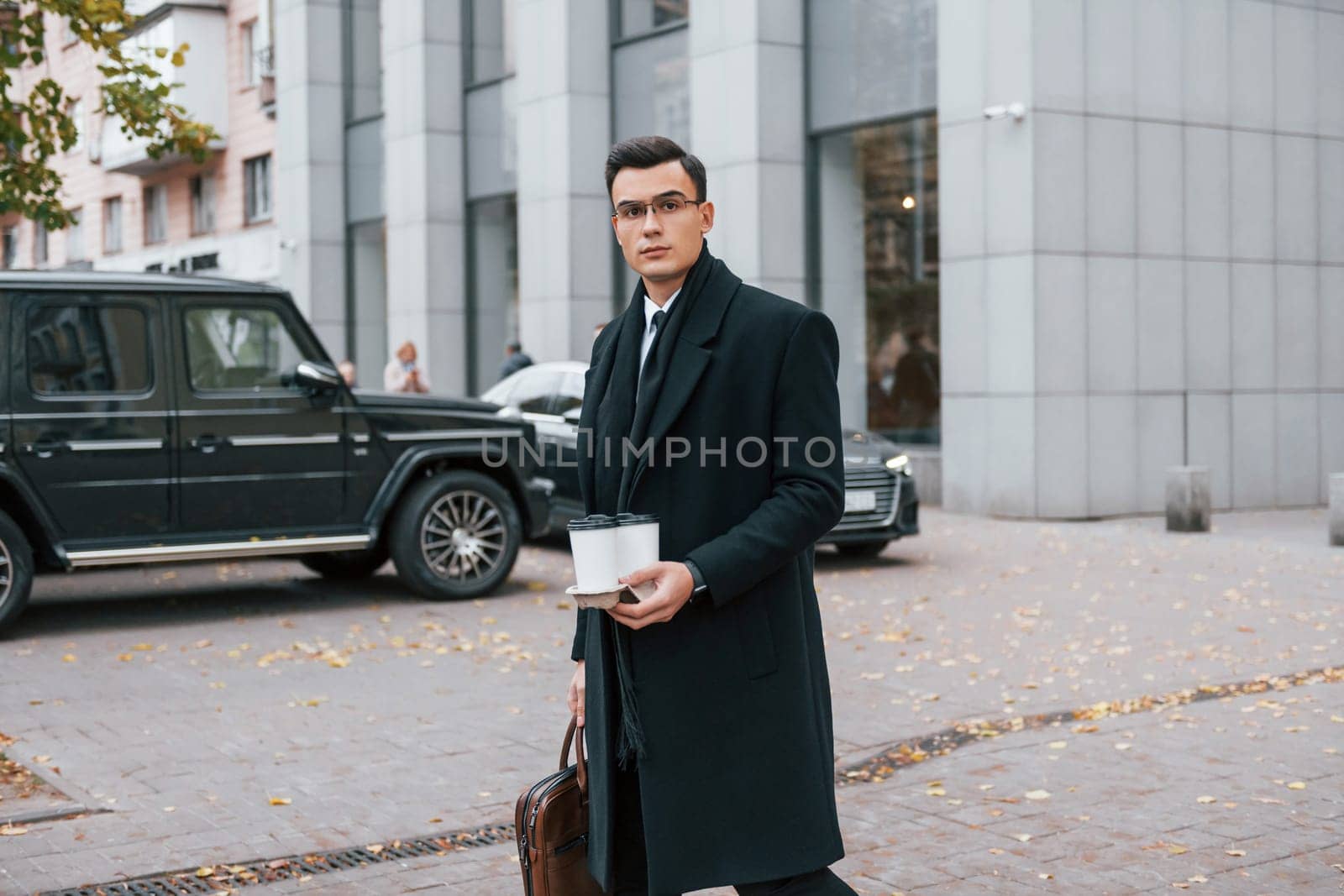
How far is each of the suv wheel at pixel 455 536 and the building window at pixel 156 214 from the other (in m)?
28.8

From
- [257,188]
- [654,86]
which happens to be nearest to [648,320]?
[654,86]

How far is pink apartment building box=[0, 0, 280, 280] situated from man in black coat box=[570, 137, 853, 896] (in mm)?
28543

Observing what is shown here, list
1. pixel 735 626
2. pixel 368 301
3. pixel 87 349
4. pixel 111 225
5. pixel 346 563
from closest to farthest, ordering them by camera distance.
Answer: pixel 735 626
pixel 87 349
pixel 346 563
pixel 368 301
pixel 111 225

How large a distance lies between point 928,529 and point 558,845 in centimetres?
1222

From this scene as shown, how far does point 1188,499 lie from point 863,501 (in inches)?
165

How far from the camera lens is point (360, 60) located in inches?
1159

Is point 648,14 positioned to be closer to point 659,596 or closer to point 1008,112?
point 1008,112

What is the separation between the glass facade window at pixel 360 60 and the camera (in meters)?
29.4

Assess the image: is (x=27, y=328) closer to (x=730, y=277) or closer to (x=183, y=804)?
(x=183, y=804)

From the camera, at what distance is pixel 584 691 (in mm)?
3227

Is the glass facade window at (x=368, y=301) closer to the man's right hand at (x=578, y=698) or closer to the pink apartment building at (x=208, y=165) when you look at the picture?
the pink apartment building at (x=208, y=165)

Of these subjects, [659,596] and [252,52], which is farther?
[252,52]

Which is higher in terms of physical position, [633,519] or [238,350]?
[238,350]

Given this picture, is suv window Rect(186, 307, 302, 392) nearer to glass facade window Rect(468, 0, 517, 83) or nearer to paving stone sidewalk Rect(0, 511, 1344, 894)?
paving stone sidewalk Rect(0, 511, 1344, 894)
